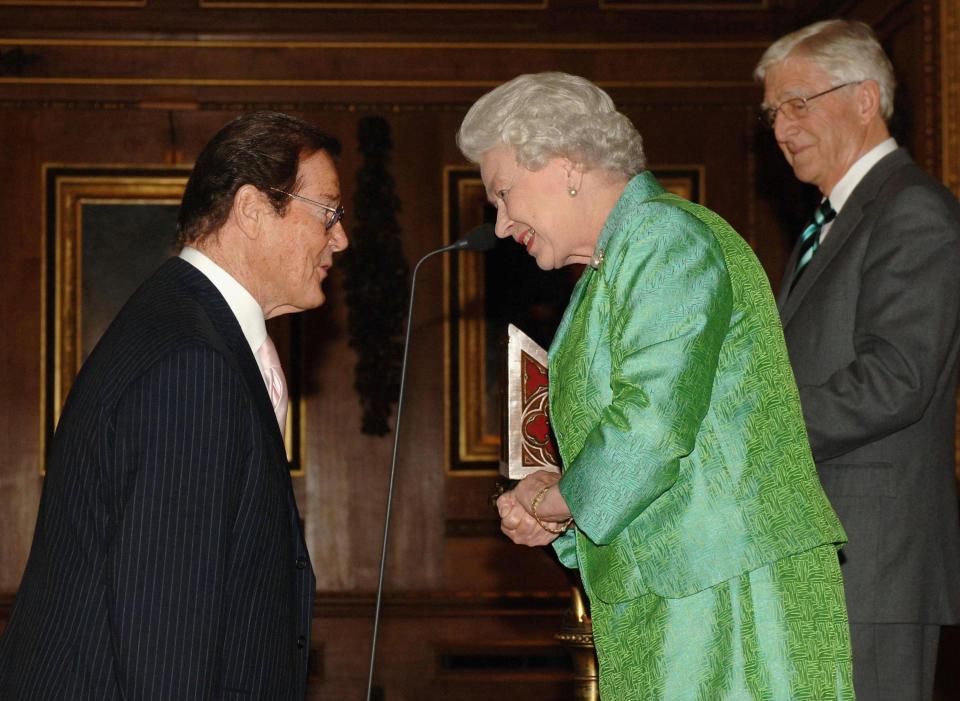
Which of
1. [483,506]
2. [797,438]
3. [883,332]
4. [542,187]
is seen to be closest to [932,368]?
[883,332]

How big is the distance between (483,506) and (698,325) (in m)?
4.62

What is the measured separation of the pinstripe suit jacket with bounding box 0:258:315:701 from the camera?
5.55ft

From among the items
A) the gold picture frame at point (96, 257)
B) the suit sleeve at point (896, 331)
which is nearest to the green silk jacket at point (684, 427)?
the suit sleeve at point (896, 331)

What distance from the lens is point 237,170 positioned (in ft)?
6.89

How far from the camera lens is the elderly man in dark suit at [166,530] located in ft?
5.56

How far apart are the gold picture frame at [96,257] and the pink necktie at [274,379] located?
415cm

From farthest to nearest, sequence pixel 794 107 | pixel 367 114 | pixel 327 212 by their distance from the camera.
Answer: pixel 367 114 → pixel 794 107 → pixel 327 212

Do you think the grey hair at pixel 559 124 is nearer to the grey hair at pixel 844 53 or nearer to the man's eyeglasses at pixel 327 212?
the man's eyeglasses at pixel 327 212

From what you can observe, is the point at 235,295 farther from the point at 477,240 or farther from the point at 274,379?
the point at 477,240

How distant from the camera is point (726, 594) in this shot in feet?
6.35

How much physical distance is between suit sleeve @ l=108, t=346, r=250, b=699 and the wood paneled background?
15.1 feet

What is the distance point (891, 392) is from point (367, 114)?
170 inches

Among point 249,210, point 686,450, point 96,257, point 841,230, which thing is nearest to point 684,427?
point 686,450

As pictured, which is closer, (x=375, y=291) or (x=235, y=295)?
(x=235, y=295)
